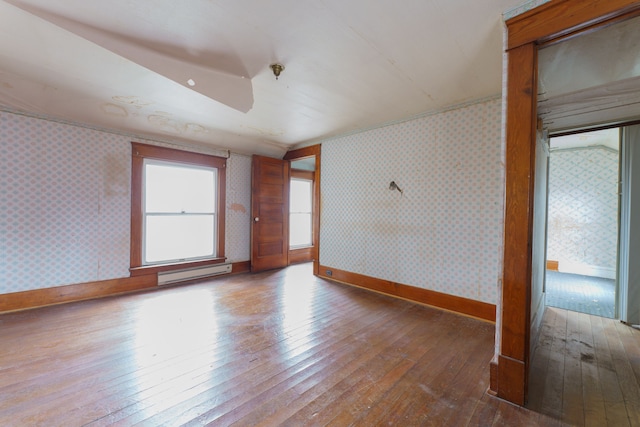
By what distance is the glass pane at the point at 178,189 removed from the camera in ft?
12.4

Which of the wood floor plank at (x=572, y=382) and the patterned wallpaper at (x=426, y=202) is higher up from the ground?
the patterned wallpaper at (x=426, y=202)

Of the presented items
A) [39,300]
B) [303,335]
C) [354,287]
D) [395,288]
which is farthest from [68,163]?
[395,288]

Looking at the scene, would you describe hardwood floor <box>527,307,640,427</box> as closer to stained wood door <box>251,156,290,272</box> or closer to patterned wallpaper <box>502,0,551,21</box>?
patterned wallpaper <box>502,0,551,21</box>

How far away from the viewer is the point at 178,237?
13.3 feet

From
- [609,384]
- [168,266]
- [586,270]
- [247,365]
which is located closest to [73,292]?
[168,266]

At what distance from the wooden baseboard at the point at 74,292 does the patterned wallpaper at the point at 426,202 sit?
112 inches

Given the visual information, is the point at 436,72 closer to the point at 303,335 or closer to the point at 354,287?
the point at 303,335

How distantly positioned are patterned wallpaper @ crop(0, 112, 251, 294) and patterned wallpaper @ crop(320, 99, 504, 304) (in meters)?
3.09

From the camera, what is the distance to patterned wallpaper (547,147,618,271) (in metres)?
4.55

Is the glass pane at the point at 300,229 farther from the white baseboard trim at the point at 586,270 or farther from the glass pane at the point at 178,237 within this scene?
the white baseboard trim at the point at 586,270

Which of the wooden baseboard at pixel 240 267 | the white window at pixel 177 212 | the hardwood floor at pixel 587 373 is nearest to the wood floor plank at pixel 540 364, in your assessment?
the hardwood floor at pixel 587 373

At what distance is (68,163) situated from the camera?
3.07 meters

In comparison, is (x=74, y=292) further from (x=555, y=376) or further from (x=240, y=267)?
(x=555, y=376)

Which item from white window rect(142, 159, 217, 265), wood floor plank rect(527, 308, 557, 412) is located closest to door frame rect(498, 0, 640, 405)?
wood floor plank rect(527, 308, 557, 412)
